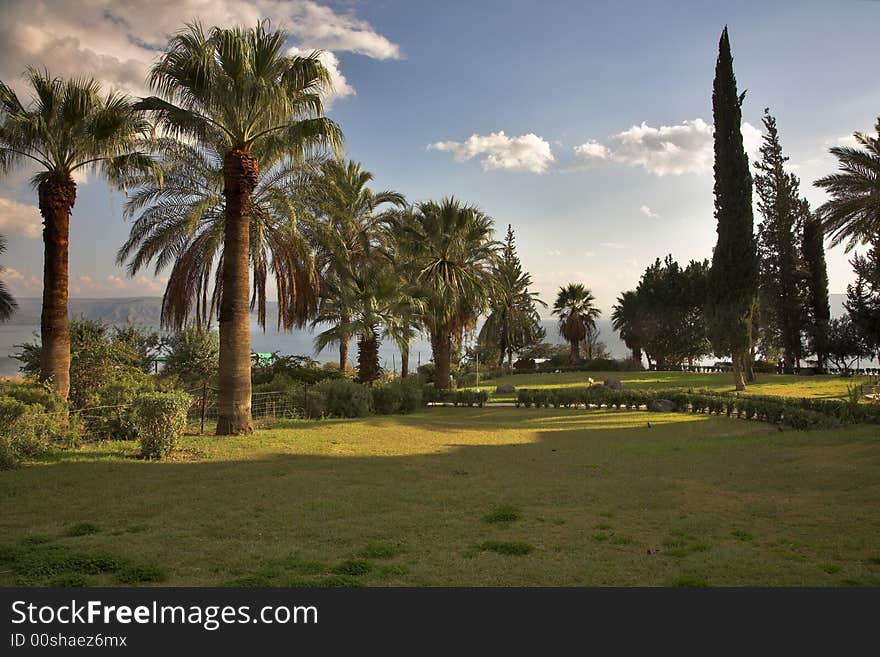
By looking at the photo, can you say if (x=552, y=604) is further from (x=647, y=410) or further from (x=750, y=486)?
(x=647, y=410)

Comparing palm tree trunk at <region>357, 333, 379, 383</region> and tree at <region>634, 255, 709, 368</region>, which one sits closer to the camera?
palm tree trunk at <region>357, 333, 379, 383</region>

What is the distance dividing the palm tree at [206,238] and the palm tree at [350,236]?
1.97 m

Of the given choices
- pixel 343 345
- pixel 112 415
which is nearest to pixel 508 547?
pixel 112 415

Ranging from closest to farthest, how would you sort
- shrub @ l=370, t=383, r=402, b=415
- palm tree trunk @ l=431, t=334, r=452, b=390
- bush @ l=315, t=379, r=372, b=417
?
bush @ l=315, t=379, r=372, b=417 < shrub @ l=370, t=383, r=402, b=415 < palm tree trunk @ l=431, t=334, r=452, b=390

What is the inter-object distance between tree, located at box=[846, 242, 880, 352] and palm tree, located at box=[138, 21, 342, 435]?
96.6 ft

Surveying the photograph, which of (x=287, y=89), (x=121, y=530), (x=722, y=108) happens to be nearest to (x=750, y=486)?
(x=121, y=530)

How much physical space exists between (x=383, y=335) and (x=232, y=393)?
396 inches

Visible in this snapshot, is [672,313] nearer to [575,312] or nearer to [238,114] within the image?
[575,312]

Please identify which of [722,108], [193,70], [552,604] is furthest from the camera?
[722,108]

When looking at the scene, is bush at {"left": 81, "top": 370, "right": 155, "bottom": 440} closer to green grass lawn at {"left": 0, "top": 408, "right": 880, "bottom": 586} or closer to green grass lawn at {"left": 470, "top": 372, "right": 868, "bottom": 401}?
green grass lawn at {"left": 0, "top": 408, "right": 880, "bottom": 586}

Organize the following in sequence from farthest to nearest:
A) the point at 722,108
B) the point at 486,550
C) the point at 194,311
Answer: the point at 722,108 → the point at 194,311 → the point at 486,550

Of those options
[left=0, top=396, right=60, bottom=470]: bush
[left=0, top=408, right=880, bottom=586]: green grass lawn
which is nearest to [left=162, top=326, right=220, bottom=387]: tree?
[left=0, top=408, right=880, bottom=586]: green grass lawn

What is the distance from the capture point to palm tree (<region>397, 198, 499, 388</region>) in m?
26.2

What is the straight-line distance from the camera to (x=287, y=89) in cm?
1457
